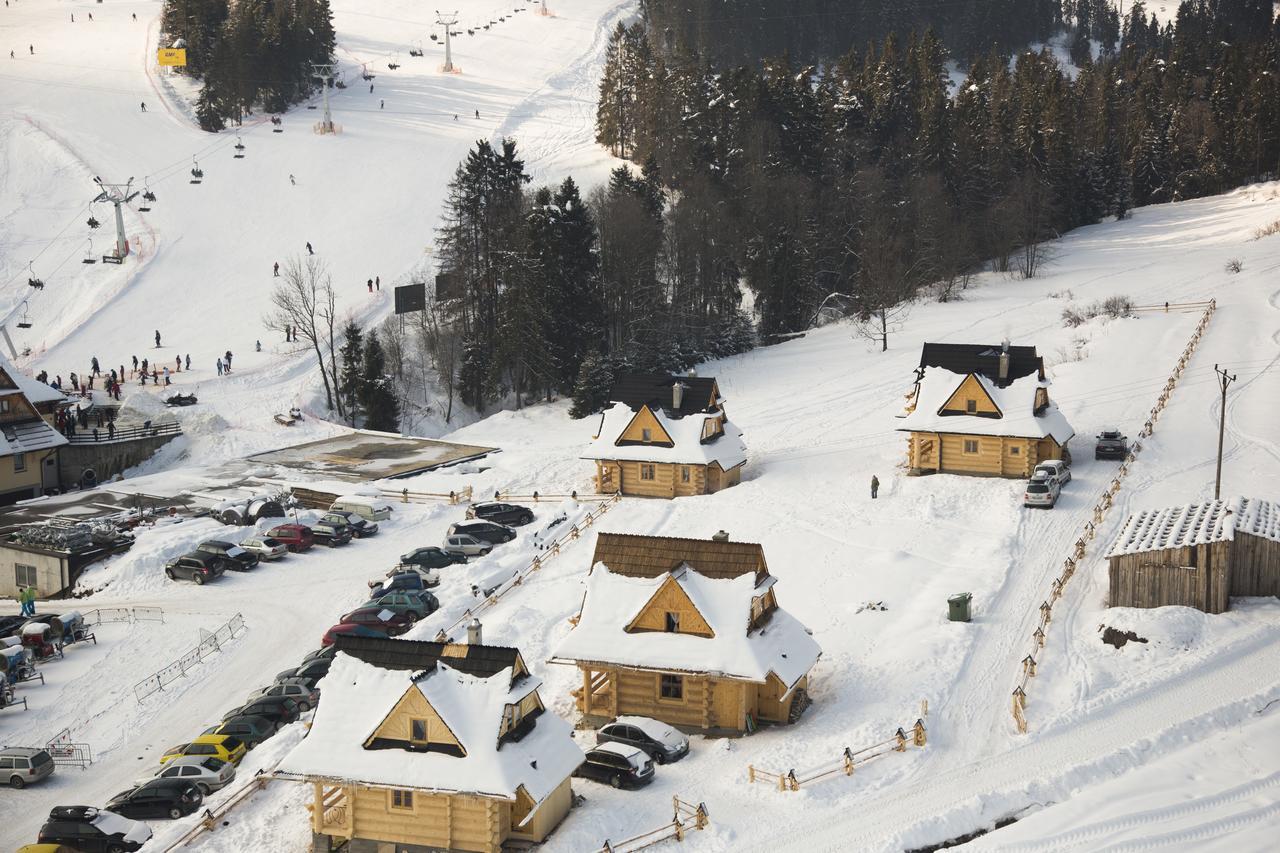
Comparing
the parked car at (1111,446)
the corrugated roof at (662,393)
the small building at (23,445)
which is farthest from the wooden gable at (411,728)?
the small building at (23,445)

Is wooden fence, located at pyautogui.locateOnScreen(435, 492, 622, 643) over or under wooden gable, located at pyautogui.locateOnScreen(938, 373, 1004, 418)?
under

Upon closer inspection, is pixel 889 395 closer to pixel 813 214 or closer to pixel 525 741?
pixel 813 214

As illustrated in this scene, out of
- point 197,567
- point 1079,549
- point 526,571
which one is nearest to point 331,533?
point 197,567

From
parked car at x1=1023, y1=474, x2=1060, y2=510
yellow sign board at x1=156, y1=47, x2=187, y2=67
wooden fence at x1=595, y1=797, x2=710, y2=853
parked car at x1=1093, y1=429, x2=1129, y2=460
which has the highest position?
yellow sign board at x1=156, y1=47, x2=187, y2=67

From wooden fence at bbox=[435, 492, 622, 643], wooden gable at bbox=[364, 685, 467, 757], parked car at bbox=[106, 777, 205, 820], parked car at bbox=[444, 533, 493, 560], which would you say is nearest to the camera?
wooden gable at bbox=[364, 685, 467, 757]

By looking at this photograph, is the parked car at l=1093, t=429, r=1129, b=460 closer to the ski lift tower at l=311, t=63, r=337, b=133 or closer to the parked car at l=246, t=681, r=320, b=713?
the parked car at l=246, t=681, r=320, b=713

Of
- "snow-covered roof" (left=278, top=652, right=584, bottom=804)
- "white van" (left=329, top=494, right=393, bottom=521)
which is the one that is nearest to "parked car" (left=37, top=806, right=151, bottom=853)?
"snow-covered roof" (left=278, top=652, right=584, bottom=804)

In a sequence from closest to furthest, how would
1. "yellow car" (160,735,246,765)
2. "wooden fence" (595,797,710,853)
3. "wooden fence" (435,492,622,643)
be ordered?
"wooden fence" (595,797,710,853) < "yellow car" (160,735,246,765) < "wooden fence" (435,492,622,643)
